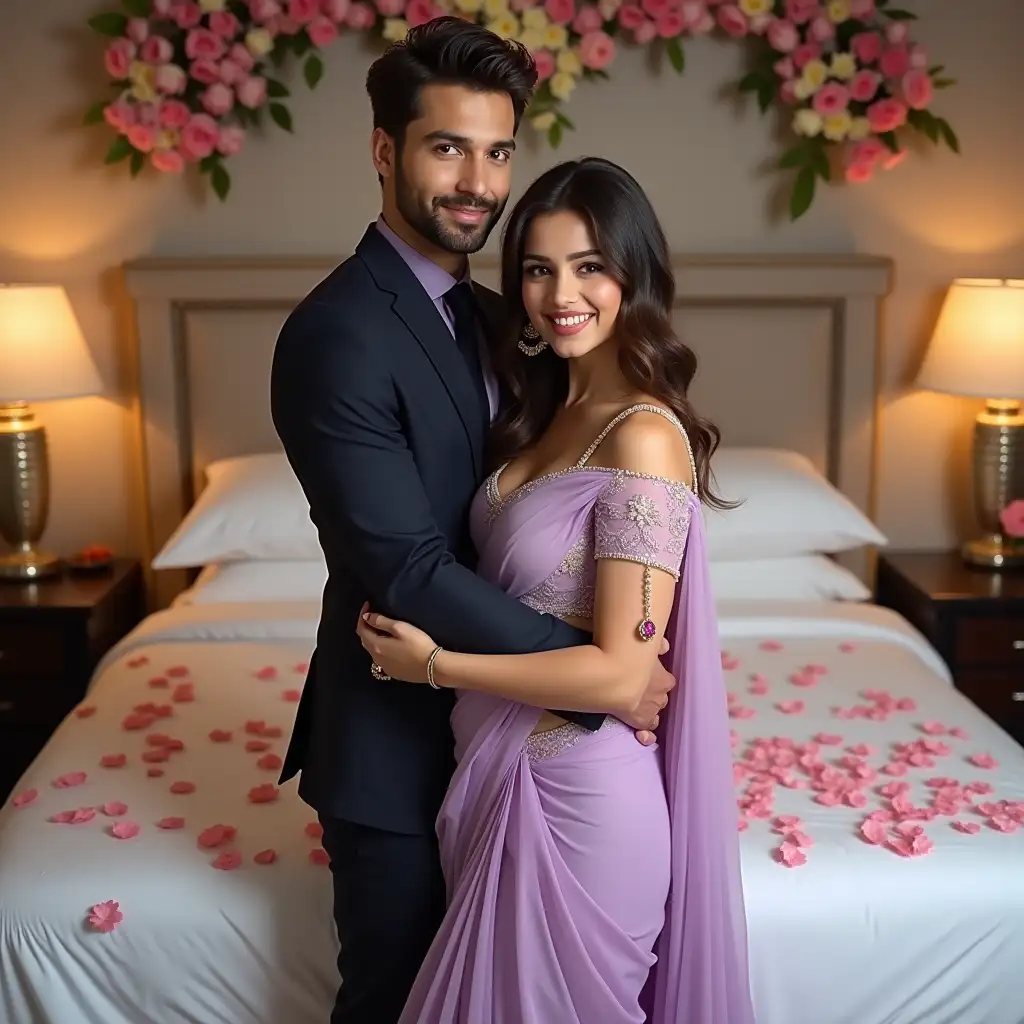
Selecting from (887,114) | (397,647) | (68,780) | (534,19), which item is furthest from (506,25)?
(397,647)

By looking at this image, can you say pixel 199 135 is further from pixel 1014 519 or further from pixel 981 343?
pixel 1014 519

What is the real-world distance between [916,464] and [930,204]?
0.71 meters

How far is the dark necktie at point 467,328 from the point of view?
179 centimetres

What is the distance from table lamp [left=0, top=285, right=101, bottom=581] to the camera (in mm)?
3271

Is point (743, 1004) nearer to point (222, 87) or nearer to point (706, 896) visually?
point (706, 896)

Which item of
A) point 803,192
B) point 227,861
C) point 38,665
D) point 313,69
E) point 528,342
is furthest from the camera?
point 803,192

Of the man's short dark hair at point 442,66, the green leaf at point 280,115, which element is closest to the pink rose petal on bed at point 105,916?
the man's short dark hair at point 442,66

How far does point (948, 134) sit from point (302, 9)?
1697 millimetres

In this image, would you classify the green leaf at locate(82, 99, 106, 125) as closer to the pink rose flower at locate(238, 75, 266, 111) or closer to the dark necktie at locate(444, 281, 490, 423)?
the pink rose flower at locate(238, 75, 266, 111)

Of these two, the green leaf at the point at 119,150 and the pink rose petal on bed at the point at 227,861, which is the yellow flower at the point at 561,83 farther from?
the pink rose petal on bed at the point at 227,861

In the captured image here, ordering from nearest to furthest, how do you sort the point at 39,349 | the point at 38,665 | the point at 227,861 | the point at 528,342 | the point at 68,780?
the point at 528,342, the point at 227,861, the point at 68,780, the point at 38,665, the point at 39,349

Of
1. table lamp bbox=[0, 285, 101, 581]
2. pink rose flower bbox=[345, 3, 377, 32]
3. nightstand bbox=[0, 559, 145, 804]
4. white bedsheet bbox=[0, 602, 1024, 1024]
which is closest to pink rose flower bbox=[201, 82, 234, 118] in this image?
pink rose flower bbox=[345, 3, 377, 32]

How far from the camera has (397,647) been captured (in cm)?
158

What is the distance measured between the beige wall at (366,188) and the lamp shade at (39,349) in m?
0.22
